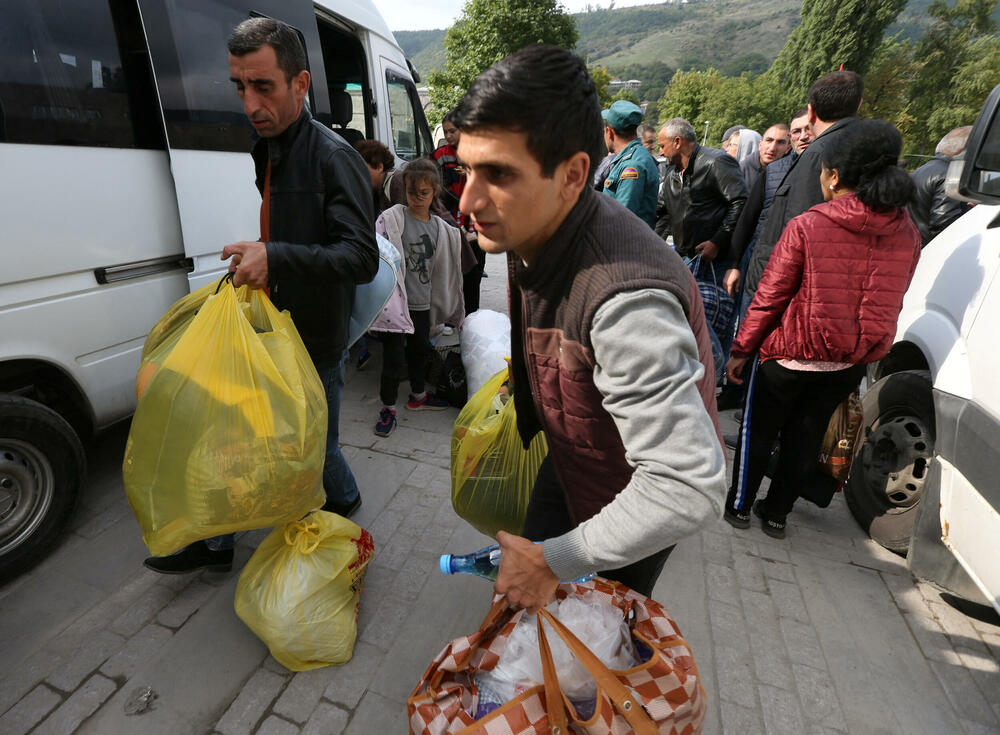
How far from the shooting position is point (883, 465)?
2.77 m

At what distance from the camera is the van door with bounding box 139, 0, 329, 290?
247 cm

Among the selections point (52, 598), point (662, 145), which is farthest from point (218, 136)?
point (662, 145)

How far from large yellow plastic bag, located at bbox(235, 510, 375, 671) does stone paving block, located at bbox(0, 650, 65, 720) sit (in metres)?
0.69

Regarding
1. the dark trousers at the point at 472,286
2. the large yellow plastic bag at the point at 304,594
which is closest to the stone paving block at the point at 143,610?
the large yellow plastic bag at the point at 304,594

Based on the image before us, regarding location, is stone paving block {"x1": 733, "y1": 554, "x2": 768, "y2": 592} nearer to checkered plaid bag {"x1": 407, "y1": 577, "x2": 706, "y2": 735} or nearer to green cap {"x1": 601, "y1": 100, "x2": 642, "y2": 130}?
checkered plaid bag {"x1": 407, "y1": 577, "x2": 706, "y2": 735}

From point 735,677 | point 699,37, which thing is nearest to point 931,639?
point 735,677

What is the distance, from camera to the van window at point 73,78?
1954 mm

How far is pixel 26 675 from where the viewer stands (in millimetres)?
1812

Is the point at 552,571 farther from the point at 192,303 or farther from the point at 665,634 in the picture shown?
the point at 192,303

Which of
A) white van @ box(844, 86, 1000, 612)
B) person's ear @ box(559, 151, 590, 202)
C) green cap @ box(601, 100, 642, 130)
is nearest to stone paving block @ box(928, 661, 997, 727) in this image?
white van @ box(844, 86, 1000, 612)

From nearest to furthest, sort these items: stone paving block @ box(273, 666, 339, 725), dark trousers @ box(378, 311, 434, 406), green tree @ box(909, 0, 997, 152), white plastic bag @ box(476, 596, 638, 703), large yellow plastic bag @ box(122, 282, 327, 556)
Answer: white plastic bag @ box(476, 596, 638, 703)
large yellow plastic bag @ box(122, 282, 327, 556)
stone paving block @ box(273, 666, 339, 725)
dark trousers @ box(378, 311, 434, 406)
green tree @ box(909, 0, 997, 152)

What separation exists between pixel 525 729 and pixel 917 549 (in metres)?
2.01

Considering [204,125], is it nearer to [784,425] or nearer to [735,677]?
[784,425]

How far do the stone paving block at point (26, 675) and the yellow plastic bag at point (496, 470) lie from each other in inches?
59.4
